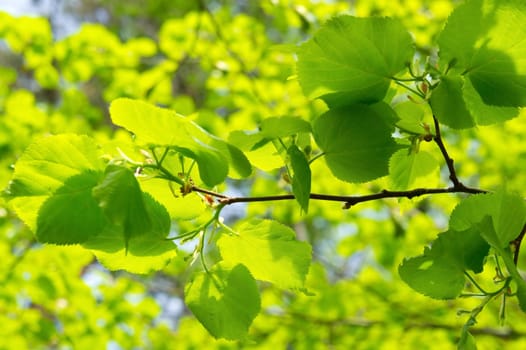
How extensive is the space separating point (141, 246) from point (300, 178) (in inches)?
7.3

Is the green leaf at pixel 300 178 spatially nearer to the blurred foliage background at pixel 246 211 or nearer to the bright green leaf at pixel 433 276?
the bright green leaf at pixel 433 276

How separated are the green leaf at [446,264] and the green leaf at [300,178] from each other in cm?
14

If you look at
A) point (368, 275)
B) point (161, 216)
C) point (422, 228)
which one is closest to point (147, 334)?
point (368, 275)

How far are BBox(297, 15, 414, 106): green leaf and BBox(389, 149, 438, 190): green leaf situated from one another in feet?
0.55

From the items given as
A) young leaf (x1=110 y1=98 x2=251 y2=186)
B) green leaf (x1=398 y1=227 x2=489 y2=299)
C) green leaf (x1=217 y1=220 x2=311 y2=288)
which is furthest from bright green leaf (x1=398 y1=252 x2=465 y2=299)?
young leaf (x1=110 y1=98 x2=251 y2=186)

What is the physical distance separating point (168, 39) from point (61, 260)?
1.14 meters

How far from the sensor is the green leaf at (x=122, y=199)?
47cm

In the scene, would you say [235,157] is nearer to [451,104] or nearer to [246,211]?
[451,104]

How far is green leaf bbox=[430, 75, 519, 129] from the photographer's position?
0.56m

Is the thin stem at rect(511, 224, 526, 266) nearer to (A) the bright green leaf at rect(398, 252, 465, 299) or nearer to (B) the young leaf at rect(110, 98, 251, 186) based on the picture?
(A) the bright green leaf at rect(398, 252, 465, 299)

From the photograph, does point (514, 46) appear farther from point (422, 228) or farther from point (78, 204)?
point (422, 228)

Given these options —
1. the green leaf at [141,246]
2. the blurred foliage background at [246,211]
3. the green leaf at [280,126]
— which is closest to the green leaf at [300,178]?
the green leaf at [280,126]

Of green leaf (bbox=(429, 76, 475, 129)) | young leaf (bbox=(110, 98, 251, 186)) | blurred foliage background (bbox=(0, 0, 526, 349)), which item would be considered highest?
green leaf (bbox=(429, 76, 475, 129))

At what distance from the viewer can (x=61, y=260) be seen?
2.26m
